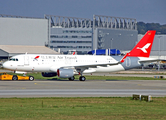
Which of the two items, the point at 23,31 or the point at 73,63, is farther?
the point at 23,31

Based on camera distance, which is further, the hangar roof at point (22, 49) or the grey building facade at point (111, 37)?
the grey building facade at point (111, 37)

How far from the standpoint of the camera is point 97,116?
16.4 metres

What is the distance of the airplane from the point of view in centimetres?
4534

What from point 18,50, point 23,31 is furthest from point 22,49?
point 23,31

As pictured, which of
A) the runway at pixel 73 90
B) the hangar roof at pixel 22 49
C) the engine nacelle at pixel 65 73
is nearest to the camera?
the runway at pixel 73 90

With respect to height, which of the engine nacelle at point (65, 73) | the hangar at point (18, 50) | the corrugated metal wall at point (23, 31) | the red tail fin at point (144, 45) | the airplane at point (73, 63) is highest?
the corrugated metal wall at point (23, 31)

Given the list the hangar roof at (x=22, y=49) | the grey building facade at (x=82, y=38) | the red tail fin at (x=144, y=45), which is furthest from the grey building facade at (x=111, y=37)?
the red tail fin at (x=144, y=45)

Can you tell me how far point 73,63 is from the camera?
4784cm

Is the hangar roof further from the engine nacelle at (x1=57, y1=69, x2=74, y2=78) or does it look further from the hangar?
the engine nacelle at (x1=57, y1=69, x2=74, y2=78)

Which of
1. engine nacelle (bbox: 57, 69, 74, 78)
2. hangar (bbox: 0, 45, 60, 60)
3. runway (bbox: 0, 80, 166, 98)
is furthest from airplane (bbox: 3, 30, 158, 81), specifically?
hangar (bbox: 0, 45, 60, 60)

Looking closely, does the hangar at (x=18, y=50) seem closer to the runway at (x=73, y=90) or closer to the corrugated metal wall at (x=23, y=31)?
the corrugated metal wall at (x=23, y=31)

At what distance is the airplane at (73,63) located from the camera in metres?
45.3

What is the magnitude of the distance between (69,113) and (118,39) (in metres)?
Answer: 158

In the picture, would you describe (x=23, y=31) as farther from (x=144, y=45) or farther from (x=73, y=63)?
(x=144, y=45)
